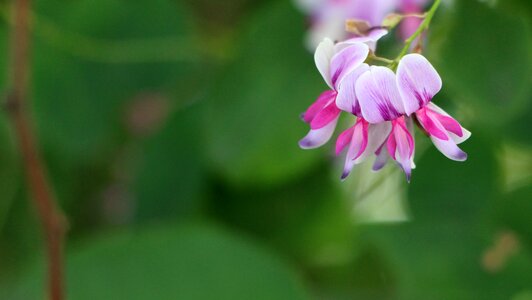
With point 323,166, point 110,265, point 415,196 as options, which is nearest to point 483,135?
point 415,196

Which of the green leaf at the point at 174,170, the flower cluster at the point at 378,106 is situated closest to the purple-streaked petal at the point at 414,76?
the flower cluster at the point at 378,106

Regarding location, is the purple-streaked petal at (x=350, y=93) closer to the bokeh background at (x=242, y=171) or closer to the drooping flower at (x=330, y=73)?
the drooping flower at (x=330, y=73)

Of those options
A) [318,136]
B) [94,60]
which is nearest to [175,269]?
[94,60]

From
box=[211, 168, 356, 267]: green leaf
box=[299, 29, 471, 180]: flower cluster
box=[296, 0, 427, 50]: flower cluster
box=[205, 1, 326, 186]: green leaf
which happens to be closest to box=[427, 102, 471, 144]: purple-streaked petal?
box=[299, 29, 471, 180]: flower cluster

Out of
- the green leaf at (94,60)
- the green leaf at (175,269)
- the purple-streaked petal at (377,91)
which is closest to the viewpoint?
the purple-streaked petal at (377,91)

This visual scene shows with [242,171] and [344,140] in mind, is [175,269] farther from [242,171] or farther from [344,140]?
[344,140]

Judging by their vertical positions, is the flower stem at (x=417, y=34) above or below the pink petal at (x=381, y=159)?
above

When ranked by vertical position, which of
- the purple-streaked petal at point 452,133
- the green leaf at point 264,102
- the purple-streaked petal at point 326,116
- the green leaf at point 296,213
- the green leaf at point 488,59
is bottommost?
the green leaf at point 296,213
